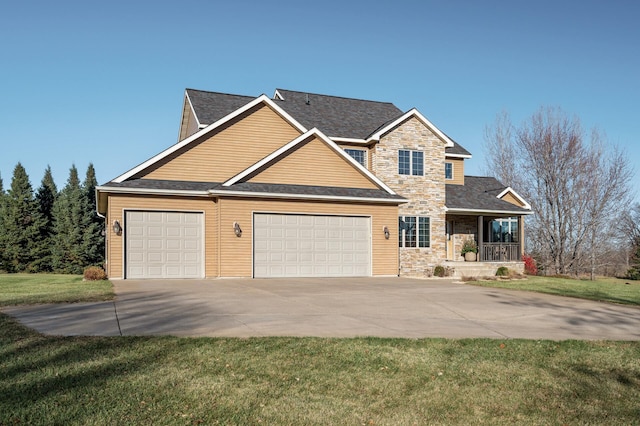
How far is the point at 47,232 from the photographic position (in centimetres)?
3659

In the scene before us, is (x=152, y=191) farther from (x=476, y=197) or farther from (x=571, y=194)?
(x=571, y=194)

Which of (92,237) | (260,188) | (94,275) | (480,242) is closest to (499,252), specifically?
(480,242)

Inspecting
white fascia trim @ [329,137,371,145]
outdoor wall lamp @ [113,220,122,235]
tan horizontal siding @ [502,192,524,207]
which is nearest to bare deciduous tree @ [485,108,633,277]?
tan horizontal siding @ [502,192,524,207]

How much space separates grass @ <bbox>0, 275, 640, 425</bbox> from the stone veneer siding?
55.4 feet

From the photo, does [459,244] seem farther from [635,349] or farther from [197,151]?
[635,349]

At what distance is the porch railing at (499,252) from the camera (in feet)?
88.2

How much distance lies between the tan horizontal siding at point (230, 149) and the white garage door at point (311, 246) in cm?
286

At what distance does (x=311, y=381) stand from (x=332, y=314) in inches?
180

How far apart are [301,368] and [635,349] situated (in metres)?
5.11

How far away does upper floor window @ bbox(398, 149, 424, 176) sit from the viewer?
25000 millimetres

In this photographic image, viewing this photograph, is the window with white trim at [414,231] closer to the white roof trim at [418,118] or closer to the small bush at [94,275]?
the white roof trim at [418,118]

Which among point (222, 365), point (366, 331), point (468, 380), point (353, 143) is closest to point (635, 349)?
point (468, 380)

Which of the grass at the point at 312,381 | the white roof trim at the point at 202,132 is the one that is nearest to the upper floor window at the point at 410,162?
the white roof trim at the point at 202,132

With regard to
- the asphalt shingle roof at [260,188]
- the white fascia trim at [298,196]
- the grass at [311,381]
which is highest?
the asphalt shingle roof at [260,188]
